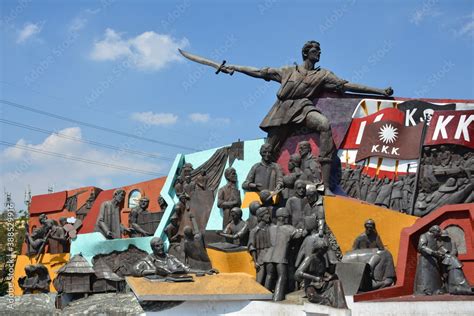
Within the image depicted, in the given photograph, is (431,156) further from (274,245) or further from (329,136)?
(274,245)

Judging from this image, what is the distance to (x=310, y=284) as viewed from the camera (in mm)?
11312

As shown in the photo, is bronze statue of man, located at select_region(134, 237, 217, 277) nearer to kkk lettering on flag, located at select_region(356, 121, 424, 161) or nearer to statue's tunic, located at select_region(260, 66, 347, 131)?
statue's tunic, located at select_region(260, 66, 347, 131)

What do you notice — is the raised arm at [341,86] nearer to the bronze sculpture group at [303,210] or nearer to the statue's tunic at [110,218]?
the bronze sculpture group at [303,210]

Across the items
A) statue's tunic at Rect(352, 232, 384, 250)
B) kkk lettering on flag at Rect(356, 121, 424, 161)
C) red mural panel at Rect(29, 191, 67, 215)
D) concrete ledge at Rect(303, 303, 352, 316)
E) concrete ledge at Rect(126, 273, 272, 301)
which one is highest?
kkk lettering on flag at Rect(356, 121, 424, 161)

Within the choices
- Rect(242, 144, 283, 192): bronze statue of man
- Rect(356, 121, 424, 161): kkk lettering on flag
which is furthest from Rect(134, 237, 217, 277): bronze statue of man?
Rect(356, 121, 424, 161): kkk lettering on flag

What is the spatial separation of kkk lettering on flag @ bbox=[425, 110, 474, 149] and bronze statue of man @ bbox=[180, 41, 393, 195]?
1.79m

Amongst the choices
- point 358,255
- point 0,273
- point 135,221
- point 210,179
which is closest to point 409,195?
point 358,255

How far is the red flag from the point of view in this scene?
550 inches

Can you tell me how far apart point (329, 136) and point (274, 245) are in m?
2.92

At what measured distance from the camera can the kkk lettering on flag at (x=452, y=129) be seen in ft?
41.7

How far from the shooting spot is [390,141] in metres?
13.8

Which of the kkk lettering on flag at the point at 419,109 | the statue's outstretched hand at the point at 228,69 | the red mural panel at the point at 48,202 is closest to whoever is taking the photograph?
the kkk lettering on flag at the point at 419,109

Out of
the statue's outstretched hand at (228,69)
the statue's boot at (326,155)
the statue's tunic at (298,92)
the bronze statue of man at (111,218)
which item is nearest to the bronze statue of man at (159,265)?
the statue's boot at (326,155)

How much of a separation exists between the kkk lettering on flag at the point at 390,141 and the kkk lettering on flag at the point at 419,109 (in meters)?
0.17
